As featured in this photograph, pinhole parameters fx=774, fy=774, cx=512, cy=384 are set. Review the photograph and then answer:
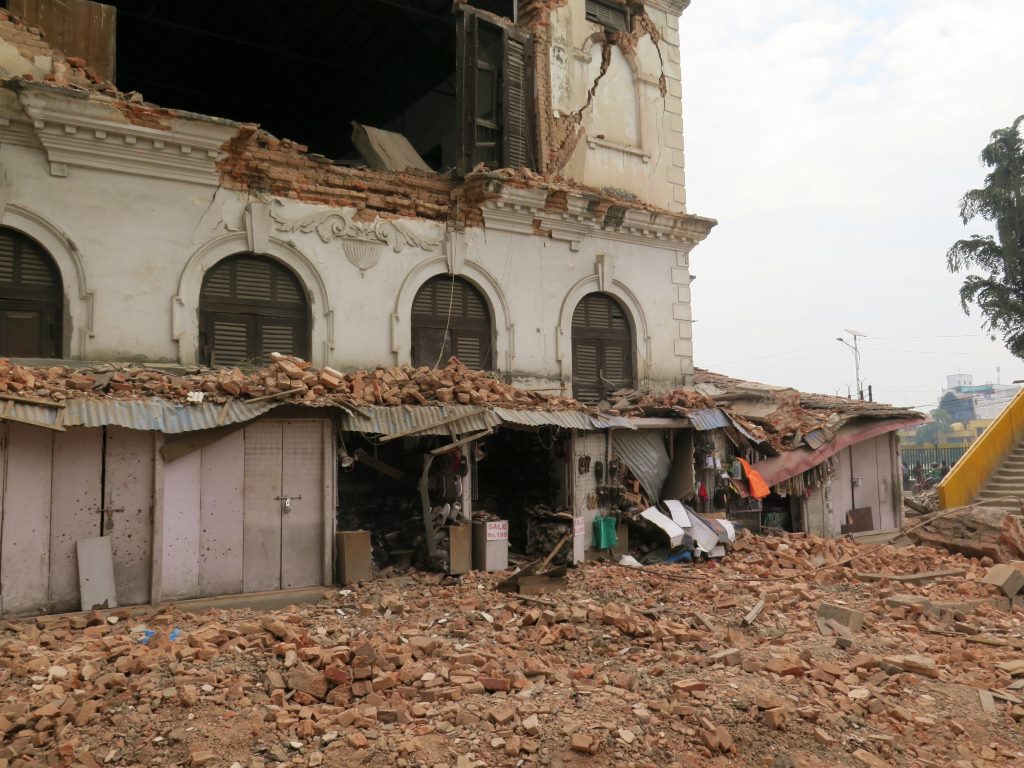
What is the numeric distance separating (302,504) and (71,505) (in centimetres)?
267

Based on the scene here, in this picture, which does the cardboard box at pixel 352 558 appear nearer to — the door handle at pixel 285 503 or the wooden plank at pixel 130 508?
the door handle at pixel 285 503

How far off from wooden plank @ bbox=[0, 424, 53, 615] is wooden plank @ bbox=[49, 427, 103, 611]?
0.08 metres

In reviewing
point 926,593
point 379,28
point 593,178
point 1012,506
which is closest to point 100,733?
point 926,593

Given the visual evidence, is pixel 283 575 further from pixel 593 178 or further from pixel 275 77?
pixel 275 77

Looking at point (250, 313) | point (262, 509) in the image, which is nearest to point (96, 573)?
point (262, 509)

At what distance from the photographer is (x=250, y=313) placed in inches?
460

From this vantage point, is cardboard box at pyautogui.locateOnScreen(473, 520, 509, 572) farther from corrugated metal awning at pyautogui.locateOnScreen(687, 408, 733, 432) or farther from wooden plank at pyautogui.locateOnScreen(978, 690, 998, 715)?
wooden plank at pyautogui.locateOnScreen(978, 690, 998, 715)

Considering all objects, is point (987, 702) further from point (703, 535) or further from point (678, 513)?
point (678, 513)

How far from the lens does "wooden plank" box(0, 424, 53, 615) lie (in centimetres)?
827

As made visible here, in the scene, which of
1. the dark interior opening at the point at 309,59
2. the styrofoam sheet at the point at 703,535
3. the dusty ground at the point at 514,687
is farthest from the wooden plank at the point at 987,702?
the dark interior opening at the point at 309,59

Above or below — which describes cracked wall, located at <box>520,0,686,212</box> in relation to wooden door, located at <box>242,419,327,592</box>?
above

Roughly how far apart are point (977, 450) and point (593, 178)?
10.6 metres

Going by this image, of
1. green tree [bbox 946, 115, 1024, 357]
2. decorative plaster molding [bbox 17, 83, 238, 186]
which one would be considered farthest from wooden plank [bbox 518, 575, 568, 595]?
green tree [bbox 946, 115, 1024, 357]

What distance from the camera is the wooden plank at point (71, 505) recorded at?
28.0 ft
